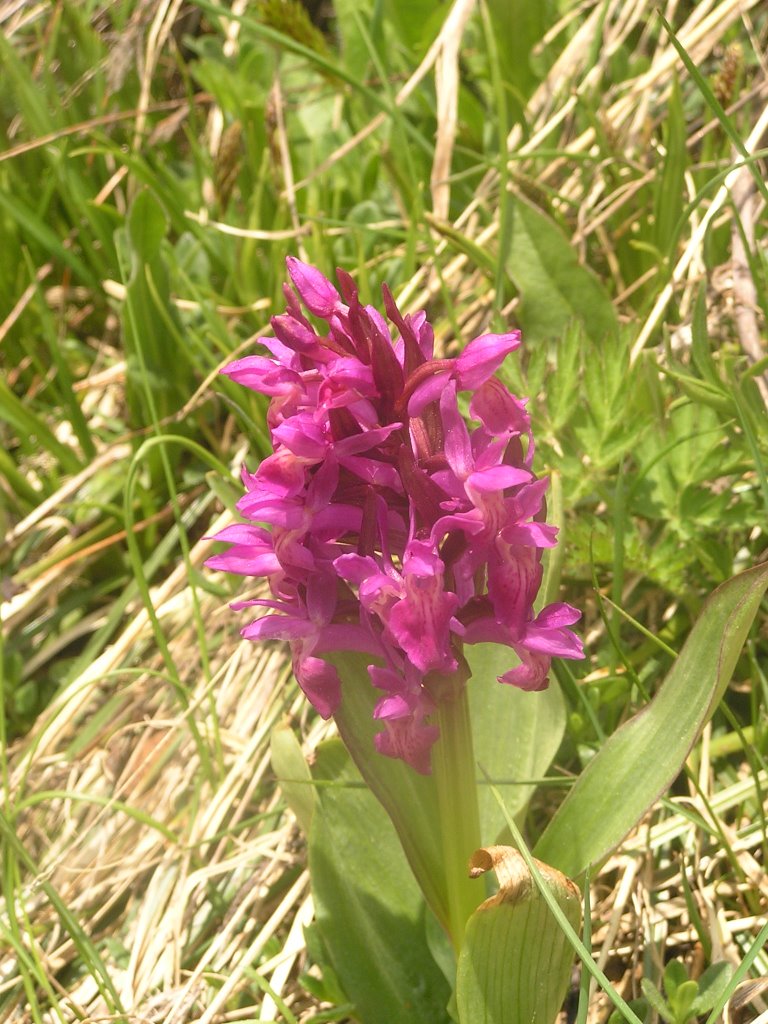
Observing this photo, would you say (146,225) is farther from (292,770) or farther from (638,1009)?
(638,1009)

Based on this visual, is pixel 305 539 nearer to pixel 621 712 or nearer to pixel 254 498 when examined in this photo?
pixel 254 498

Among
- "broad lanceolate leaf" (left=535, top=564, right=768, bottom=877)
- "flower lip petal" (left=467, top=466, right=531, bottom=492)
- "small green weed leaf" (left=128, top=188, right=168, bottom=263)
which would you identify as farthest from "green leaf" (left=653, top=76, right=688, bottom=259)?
"flower lip petal" (left=467, top=466, right=531, bottom=492)

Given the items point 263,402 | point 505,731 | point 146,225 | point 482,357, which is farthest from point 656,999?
point 146,225

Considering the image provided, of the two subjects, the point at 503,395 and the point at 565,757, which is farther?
the point at 565,757

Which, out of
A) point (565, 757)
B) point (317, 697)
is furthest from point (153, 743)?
point (317, 697)

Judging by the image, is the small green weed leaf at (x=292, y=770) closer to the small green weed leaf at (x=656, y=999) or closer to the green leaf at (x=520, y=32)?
the small green weed leaf at (x=656, y=999)

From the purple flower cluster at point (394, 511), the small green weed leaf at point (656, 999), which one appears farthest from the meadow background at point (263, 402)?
the purple flower cluster at point (394, 511)
